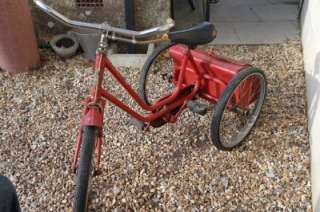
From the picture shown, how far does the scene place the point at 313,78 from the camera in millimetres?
2969

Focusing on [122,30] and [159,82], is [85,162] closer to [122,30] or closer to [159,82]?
[122,30]

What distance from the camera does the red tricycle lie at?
179 cm

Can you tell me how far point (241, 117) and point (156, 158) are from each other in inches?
30.1

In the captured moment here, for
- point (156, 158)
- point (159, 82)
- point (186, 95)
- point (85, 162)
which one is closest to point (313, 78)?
point (186, 95)

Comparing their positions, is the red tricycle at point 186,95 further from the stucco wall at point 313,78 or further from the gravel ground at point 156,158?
the stucco wall at point 313,78

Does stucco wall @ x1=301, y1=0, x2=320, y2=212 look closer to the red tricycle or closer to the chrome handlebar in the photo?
the red tricycle

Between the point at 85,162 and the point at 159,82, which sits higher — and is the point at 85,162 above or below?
above

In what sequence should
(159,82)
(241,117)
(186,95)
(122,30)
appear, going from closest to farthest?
(122,30)
(186,95)
(241,117)
(159,82)

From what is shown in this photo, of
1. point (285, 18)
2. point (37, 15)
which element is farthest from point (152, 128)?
point (285, 18)

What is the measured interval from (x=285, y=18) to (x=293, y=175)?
8.93ft

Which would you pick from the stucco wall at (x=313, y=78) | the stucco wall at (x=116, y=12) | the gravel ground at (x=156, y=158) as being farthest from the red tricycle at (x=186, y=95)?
the stucco wall at (x=116, y=12)

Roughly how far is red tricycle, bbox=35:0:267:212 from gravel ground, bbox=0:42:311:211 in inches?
7.1

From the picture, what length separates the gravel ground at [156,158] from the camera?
226cm

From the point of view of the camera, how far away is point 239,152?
2594 millimetres
